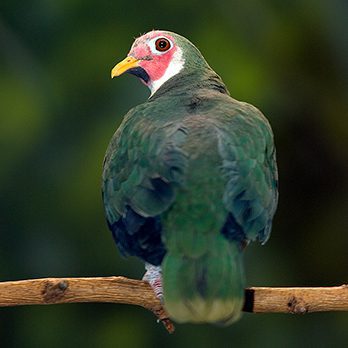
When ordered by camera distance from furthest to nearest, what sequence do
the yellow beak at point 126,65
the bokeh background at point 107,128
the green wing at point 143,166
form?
the bokeh background at point 107,128, the yellow beak at point 126,65, the green wing at point 143,166

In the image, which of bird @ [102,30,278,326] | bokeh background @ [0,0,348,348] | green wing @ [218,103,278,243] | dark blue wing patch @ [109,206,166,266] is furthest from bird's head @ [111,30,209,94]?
bokeh background @ [0,0,348,348]

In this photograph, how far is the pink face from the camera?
234 cm

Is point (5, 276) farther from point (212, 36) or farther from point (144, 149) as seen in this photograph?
point (144, 149)

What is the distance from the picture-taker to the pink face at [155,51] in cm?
234

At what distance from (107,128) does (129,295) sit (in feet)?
5.67

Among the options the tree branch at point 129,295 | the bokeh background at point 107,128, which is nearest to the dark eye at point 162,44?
the tree branch at point 129,295

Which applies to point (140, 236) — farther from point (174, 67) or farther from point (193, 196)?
point (174, 67)

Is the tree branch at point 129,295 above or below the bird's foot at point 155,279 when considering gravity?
below

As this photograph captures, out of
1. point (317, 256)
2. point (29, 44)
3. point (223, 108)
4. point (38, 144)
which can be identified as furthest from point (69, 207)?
point (223, 108)

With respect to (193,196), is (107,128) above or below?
above

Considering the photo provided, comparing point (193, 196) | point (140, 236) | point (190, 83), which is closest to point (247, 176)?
point (193, 196)

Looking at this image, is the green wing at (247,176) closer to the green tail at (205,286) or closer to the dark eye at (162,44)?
the green tail at (205,286)

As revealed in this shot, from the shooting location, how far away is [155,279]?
2.03 meters

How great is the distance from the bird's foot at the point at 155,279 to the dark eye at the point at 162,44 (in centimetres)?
53
